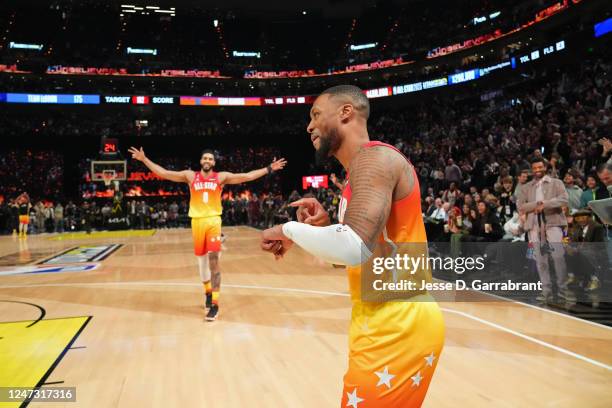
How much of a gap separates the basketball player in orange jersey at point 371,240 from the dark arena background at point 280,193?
0.02 metres

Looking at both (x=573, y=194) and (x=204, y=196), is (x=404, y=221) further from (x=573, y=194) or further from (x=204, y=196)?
(x=573, y=194)

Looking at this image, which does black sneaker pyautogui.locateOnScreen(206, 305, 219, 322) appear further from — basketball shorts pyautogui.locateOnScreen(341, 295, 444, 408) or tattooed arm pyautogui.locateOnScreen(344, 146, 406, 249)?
tattooed arm pyautogui.locateOnScreen(344, 146, 406, 249)

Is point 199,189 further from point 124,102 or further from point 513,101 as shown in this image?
point 124,102

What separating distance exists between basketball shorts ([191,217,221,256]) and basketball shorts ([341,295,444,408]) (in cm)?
510

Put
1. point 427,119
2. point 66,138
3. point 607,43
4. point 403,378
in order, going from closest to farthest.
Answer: point 403,378, point 607,43, point 427,119, point 66,138

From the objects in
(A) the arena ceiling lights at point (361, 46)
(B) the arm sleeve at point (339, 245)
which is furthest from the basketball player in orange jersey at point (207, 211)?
(A) the arena ceiling lights at point (361, 46)

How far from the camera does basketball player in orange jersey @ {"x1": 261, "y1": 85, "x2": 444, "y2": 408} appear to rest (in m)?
1.46

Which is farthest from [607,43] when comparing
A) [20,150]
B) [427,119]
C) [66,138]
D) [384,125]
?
[20,150]

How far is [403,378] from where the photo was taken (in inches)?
63.0

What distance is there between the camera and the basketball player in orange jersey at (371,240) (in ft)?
4.80

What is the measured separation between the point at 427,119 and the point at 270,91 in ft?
44.5

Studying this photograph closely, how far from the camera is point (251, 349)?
15.7ft

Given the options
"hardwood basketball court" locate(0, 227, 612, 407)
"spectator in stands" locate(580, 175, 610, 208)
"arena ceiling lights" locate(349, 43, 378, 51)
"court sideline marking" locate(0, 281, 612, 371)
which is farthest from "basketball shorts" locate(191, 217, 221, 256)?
"arena ceiling lights" locate(349, 43, 378, 51)

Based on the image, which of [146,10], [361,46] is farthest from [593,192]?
[146,10]
